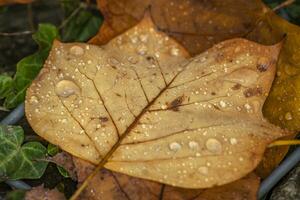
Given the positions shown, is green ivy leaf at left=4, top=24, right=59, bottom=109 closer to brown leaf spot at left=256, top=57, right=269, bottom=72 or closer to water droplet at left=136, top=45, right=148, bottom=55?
water droplet at left=136, top=45, right=148, bottom=55

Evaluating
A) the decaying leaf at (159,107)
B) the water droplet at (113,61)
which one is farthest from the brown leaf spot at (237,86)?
the water droplet at (113,61)

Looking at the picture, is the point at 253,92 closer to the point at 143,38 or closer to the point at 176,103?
the point at 176,103

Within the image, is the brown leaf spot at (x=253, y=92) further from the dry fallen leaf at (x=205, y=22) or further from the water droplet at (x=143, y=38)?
the water droplet at (x=143, y=38)

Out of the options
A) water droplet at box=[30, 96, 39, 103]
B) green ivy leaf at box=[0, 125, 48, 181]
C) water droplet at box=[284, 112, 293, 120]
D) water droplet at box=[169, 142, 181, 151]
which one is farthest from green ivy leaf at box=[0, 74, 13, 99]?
water droplet at box=[284, 112, 293, 120]

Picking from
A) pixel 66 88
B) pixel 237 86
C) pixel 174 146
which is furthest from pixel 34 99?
pixel 237 86

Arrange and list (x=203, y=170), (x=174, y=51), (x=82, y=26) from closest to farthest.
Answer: (x=203, y=170), (x=174, y=51), (x=82, y=26)
